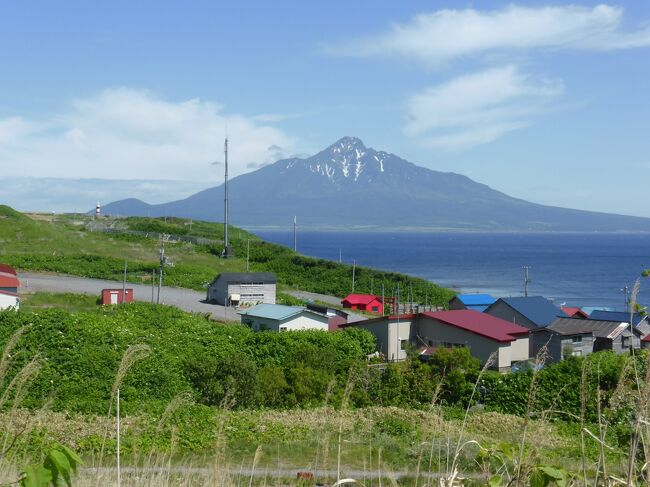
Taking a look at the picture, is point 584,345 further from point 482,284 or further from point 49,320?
point 482,284

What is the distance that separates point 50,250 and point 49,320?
3548cm

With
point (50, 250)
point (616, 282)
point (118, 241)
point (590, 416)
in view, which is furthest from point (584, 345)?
point (616, 282)

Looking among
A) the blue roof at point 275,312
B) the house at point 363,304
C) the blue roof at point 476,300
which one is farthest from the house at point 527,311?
Result: the house at point 363,304

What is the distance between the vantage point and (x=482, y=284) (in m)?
88.2

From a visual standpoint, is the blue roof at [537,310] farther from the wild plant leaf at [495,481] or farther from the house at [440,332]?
the wild plant leaf at [495,481]

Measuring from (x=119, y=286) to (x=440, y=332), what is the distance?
75.6 ft

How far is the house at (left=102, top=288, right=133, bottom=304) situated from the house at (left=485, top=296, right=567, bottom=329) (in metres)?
18.2

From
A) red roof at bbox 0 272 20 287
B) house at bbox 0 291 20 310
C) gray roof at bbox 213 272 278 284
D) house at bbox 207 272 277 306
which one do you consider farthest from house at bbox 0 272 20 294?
gray roof at bbox 213 272 278 284

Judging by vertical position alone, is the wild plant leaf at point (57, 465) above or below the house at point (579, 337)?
above

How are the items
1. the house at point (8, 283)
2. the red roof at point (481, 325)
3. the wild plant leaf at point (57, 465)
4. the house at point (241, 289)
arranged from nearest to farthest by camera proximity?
1. the wild plant leaf at point (57, 465)
2. the red roof at point (481, 325)
3. the house at point (8, 283)
4. the house at point (241, 289)

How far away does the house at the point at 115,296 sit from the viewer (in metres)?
33.8

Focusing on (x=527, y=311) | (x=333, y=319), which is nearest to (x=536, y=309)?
(x=527, y=311)

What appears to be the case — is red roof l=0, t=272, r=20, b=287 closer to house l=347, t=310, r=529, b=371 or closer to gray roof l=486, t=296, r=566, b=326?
house l=347, t=310, r=529, b=371

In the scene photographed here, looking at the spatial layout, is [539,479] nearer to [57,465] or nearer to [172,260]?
[57,465]
